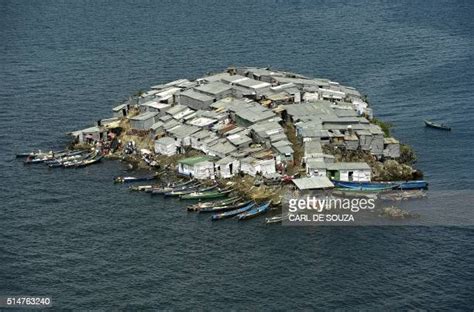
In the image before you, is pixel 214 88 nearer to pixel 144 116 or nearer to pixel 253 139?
pixel 144 116

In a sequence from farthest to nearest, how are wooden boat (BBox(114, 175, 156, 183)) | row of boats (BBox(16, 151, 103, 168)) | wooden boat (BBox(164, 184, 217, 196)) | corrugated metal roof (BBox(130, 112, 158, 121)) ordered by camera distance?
corrugated metal roof (BBox(130, 112, 158, 121)) → row of boats (BBox(16, 151, 103, 168)) → wooden boat (BBox(114, 175, 156, 183)) → wooden boat (BBox(164, 184, 217, 196))

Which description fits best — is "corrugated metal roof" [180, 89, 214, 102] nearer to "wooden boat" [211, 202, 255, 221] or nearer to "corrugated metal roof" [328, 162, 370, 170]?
"corrugated metal roof" [328, 162, 370, 170]

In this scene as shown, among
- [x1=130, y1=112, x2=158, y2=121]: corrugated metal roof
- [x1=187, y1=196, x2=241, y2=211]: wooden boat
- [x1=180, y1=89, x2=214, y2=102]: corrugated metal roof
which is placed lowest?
[x1=187, y1=196, x2=241, y2=211]: wooden boat

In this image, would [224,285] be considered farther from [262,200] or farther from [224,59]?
[224,59]

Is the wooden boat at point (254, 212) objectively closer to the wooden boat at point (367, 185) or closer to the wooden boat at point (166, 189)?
the wooden boat at point (367, 185)

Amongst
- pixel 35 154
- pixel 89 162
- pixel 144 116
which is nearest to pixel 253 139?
pixel 144 116

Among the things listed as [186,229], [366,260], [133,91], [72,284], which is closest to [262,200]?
[186,229]

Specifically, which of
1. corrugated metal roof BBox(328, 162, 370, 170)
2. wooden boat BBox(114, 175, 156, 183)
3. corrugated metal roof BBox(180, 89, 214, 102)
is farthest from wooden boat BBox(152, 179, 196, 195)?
corrugated metal roof BBox(180, 89, 214, 102)
